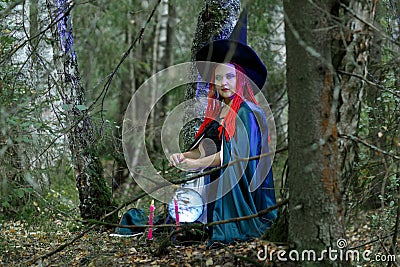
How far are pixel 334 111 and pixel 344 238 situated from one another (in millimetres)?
744

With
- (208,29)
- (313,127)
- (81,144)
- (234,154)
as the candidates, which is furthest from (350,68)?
(81,144)

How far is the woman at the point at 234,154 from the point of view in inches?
185

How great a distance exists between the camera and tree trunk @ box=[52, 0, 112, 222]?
17.8 feet

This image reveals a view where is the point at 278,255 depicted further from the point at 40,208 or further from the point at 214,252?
the point at 40,208

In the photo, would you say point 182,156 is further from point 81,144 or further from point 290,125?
point 290,125

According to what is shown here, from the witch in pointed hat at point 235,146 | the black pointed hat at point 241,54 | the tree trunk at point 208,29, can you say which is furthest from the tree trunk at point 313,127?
the tree trunk at point 208,29

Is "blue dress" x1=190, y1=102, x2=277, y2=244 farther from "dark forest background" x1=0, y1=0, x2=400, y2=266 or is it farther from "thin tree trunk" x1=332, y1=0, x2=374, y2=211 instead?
"thin tree trunk" x1=332, y1=0, x2=374, y2=211

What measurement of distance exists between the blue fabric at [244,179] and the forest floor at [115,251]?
307 mm

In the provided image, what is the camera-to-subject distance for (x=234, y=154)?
470 cm

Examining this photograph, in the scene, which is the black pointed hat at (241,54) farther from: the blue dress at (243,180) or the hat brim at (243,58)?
the blue dress at (243,180)

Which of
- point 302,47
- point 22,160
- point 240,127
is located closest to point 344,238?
point 302,47

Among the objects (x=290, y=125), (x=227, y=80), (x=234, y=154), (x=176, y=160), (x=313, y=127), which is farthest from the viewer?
(x=227, y=80)

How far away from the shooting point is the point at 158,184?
403cm

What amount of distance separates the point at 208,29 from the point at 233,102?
1252 mm
